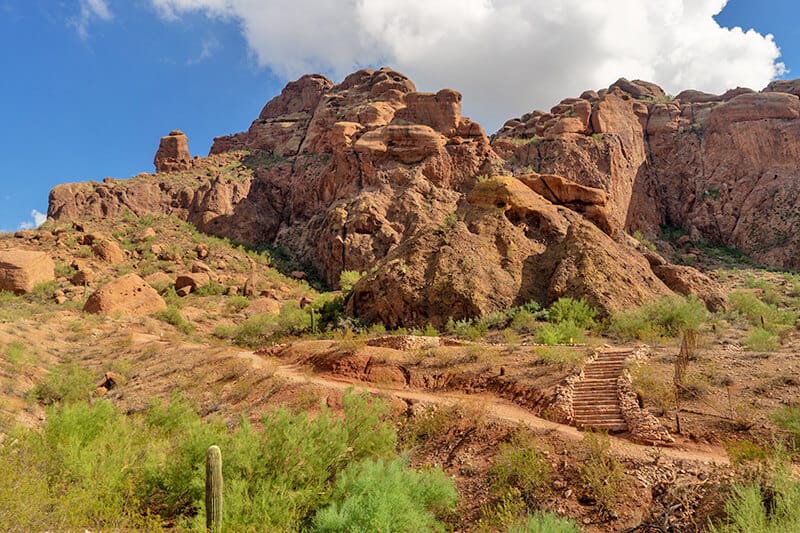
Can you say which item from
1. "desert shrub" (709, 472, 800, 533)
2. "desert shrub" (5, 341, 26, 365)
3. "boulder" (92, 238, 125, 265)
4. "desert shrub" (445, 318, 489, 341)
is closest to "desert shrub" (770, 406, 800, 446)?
"desert shrub" (709, 472, 800, 533)

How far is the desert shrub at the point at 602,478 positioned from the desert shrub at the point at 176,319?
2264 cm

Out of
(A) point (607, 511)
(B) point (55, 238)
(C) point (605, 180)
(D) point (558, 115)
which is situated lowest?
(A) point (607, 511)

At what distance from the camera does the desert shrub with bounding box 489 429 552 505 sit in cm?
688

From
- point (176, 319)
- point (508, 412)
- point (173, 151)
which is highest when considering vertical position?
point (173, 151)

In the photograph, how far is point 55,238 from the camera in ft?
109

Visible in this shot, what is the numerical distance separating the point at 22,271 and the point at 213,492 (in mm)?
30647

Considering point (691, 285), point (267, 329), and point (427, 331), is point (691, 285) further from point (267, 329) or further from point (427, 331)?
point (267, 329)

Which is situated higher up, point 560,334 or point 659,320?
point 659,320

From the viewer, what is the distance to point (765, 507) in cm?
513

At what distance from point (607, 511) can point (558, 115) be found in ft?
154

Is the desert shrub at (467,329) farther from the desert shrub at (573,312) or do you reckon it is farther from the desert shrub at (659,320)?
the desert shrub at (659,320)

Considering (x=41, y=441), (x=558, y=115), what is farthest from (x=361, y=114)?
(x=41, y=441)

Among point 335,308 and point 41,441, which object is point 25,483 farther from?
point 335,308

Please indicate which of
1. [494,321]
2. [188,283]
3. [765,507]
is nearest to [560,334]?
[494,321]
